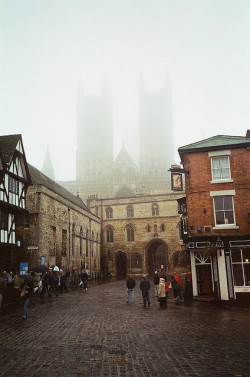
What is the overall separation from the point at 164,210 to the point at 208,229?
94.2 feet

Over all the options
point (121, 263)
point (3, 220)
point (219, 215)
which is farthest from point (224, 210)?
point (121, 263)

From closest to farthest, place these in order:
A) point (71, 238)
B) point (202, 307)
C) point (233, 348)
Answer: point (233, 348) < point (202, 307) < point (71, 238)

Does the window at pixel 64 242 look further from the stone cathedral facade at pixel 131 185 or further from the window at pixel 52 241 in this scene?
the stone cathedral facade at pixel 131 185

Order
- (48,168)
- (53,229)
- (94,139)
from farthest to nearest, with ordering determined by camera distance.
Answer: (48,168), (94,139), (53,229)

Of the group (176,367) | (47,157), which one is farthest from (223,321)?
(47,157)

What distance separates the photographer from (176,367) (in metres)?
5.32

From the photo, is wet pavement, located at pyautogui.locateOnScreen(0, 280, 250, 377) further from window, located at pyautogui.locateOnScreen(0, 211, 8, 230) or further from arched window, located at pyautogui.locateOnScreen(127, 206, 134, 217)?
arched window, located at pyautogui.locateOnScreen(127, 206, 134, 217)

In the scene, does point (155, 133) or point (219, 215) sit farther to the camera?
point (155, 133)

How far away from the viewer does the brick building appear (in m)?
14.9

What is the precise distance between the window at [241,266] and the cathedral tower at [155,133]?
73955 mm

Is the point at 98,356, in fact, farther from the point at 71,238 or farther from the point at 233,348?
the point at 71,238

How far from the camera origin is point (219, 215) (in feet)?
52.6

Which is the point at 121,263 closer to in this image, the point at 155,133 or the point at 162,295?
the point at 162,295

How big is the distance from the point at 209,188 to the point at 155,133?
82895 millimetres
